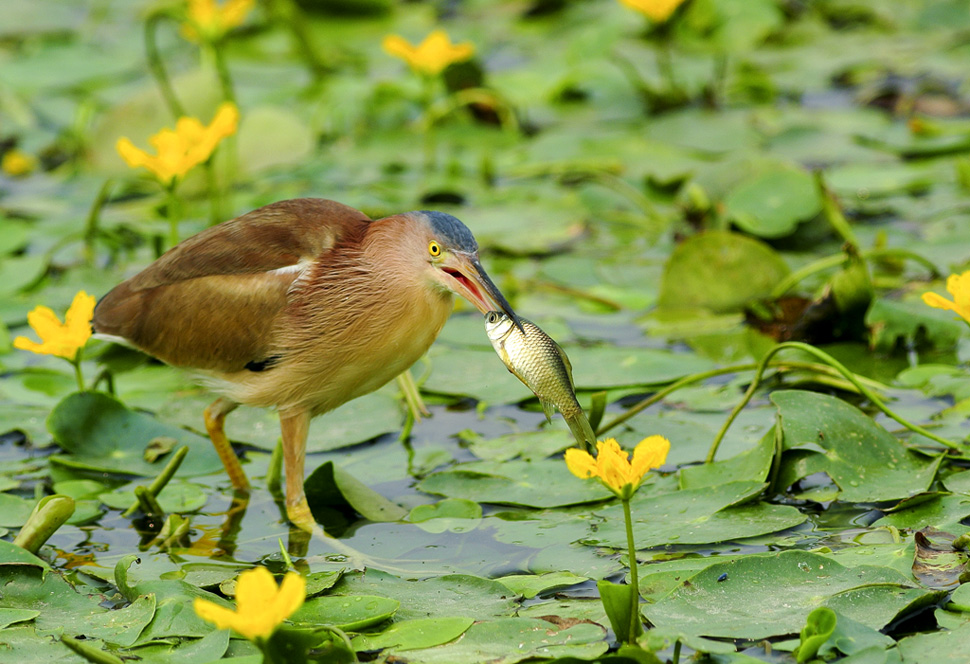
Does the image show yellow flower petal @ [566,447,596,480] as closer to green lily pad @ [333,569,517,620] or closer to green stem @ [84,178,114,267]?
green lily pad @ [333,569,517,620]

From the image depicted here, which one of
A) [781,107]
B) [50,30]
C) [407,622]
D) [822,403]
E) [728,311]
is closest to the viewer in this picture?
[407,622]

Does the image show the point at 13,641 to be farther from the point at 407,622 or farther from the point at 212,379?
the point at 212,379

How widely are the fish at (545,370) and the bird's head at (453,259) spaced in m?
0.23

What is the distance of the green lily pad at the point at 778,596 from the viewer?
309 centimetres

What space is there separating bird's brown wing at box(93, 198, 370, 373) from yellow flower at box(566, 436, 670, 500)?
176 centimetres

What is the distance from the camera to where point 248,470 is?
4.73 m

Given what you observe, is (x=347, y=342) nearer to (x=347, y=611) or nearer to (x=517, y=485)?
(x=517, y=485)

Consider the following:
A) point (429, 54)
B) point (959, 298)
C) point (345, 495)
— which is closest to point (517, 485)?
point (345, 495)

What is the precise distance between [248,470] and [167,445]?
1.08 ft

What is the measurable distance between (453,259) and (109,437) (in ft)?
5.27

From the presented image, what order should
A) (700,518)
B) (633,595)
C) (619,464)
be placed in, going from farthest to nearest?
(700,518) → (633,595) → (619,464)

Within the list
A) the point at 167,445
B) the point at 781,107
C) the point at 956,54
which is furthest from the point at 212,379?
the point at 956,54

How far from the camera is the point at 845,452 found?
12.8 feet

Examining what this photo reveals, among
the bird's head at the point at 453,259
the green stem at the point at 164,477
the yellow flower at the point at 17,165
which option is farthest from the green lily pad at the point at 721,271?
the yellow flower at the point at 17,165
